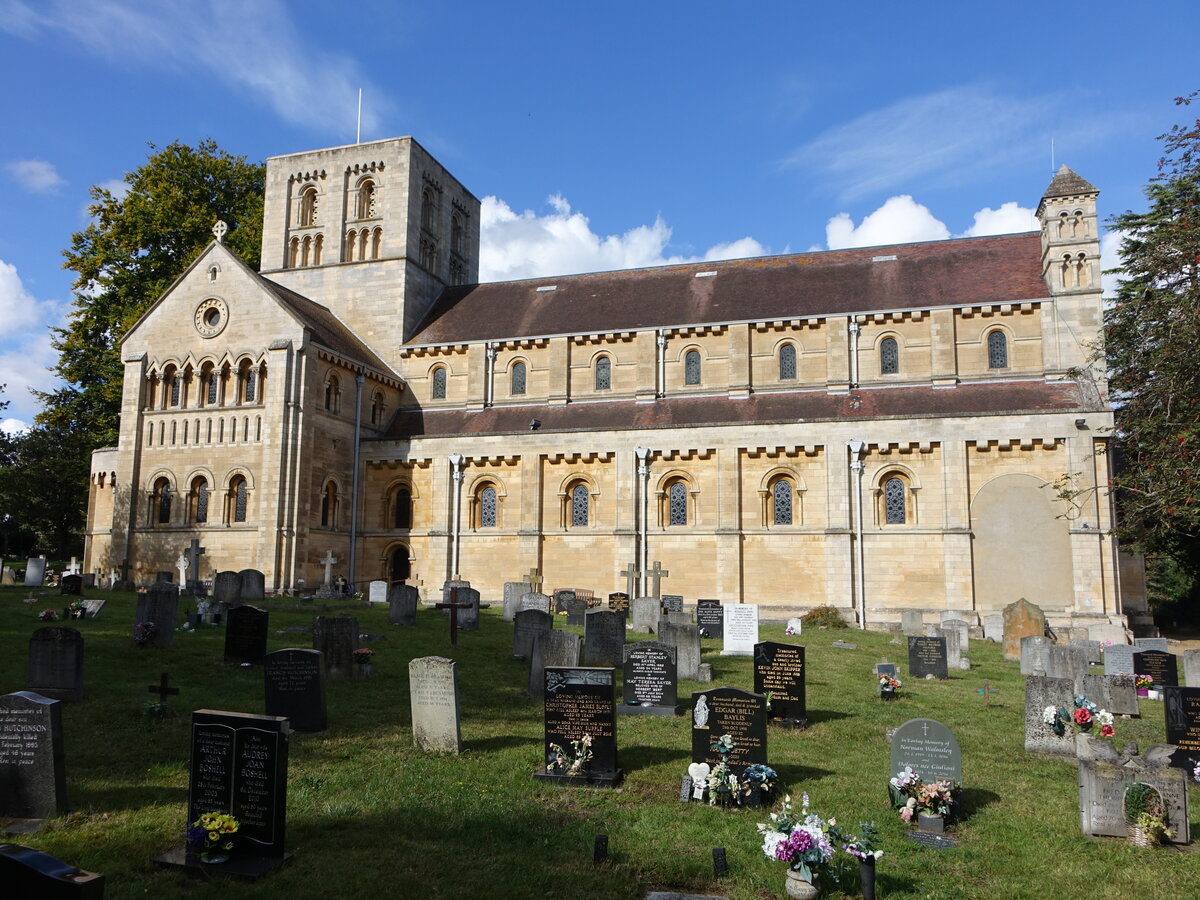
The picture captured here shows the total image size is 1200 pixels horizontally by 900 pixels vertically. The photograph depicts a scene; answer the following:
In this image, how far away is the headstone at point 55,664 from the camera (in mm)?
12172

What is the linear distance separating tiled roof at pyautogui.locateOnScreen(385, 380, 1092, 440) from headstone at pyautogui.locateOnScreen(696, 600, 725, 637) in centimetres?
924

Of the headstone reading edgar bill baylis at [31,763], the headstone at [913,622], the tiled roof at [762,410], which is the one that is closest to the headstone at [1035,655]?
the headstone at [913,622]

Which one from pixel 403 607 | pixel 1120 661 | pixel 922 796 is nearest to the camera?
pixel 922 796

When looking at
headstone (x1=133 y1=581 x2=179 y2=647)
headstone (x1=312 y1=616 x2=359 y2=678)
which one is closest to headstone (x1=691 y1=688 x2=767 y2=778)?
headstone (x1=312 y1=616 x2=359 y2=678)

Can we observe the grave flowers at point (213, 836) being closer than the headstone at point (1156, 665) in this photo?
Yes

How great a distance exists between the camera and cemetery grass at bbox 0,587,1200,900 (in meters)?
7.25

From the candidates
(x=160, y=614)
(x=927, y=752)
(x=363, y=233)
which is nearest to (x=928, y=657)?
(x=927, y=752)

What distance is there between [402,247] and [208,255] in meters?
8.23

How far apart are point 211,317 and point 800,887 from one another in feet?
109

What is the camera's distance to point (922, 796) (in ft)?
28.7

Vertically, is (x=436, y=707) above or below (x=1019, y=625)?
below

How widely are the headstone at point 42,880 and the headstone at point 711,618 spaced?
1955 centimetres

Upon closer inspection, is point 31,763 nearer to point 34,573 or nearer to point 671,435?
point 34,573

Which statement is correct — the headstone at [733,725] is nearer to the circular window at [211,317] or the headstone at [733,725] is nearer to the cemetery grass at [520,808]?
the cemetery grass at [520,808]
